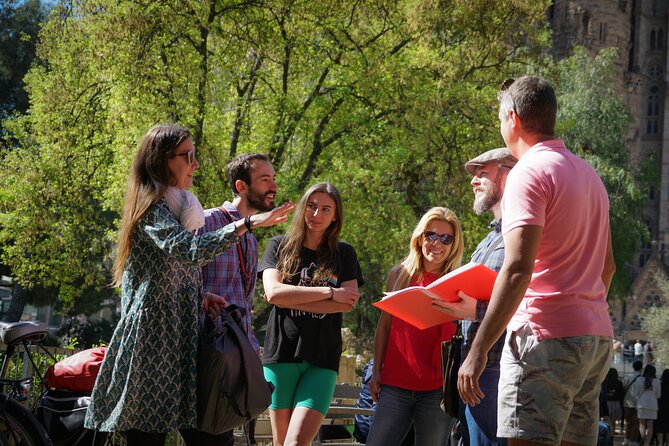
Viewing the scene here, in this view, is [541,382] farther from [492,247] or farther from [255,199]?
[255,199]

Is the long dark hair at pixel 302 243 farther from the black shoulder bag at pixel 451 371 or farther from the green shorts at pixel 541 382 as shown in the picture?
the green shorts at pixel 541 382

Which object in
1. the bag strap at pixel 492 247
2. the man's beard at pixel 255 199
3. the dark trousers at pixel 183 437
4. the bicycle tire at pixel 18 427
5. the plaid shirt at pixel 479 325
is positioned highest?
the man's beard at pixel 255 199

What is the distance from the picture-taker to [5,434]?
17.4ft

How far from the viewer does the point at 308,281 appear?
5.44 meters

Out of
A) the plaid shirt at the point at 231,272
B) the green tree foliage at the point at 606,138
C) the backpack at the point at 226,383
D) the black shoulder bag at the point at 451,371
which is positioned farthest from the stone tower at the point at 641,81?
the backpack at the point at 226,383

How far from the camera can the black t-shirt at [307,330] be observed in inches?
206

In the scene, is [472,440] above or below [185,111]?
below

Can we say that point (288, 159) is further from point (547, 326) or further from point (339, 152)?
point (547, 326)

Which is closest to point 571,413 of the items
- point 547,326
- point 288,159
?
point 547,326

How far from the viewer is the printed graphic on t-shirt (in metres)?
5.32

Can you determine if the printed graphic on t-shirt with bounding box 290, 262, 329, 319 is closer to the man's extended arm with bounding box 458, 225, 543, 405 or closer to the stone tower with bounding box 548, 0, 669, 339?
the man's extended arm with bounding box 458, 225, 543, 405

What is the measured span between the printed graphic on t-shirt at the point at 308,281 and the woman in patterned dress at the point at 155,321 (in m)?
1.32

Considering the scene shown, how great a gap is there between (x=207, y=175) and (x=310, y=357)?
39.3 feet

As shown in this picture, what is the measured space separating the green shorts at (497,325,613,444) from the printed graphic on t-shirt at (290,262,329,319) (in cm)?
201
